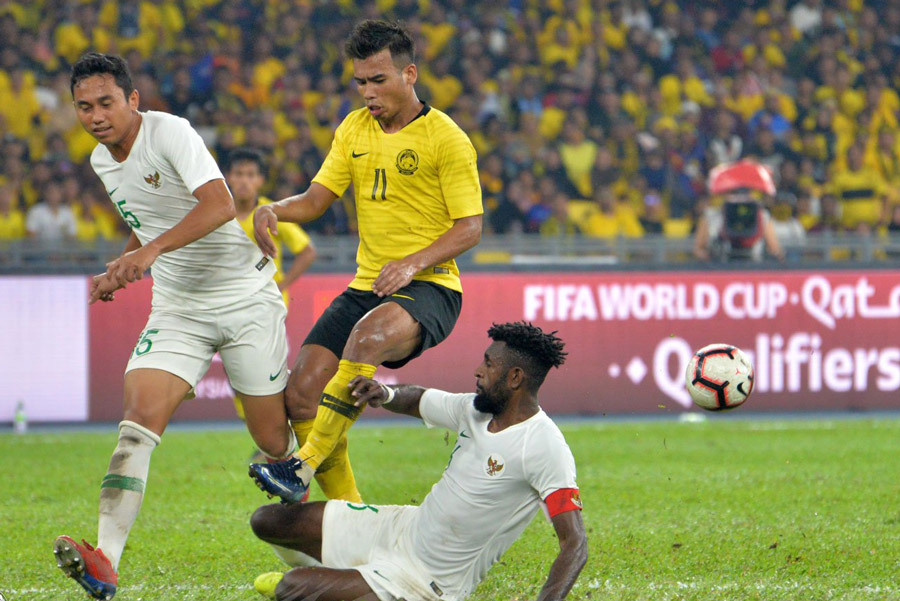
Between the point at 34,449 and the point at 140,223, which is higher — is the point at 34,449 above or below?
below

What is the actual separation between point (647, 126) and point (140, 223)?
Result: 10.6 meters

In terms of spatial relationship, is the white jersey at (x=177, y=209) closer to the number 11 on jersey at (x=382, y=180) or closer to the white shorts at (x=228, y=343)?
the white shorts at (x=228, y=343)

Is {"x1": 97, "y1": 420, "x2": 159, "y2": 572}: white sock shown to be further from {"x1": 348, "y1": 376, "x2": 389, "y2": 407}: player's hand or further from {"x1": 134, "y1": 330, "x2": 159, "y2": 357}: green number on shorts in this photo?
{"x1": 348, "y1": 376, "x2": 389, "y2": 407}: player's hand

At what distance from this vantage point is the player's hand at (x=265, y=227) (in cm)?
515

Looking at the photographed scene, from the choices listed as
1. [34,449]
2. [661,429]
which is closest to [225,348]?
[34,449]

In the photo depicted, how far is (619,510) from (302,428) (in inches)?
100

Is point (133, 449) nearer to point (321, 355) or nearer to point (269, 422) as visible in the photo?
point (269, 422)

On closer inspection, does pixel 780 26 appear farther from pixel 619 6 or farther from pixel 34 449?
pixel 34 449

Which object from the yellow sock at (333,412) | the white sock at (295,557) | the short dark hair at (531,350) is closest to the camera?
the short dark hair at (531,350)

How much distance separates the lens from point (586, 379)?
480 inches

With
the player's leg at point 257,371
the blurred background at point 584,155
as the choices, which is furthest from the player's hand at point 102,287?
the blurred background at point 584,155

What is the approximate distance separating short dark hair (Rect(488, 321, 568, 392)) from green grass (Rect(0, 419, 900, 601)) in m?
1.07

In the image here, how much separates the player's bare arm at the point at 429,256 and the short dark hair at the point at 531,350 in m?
0.66

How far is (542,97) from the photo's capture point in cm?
1488
